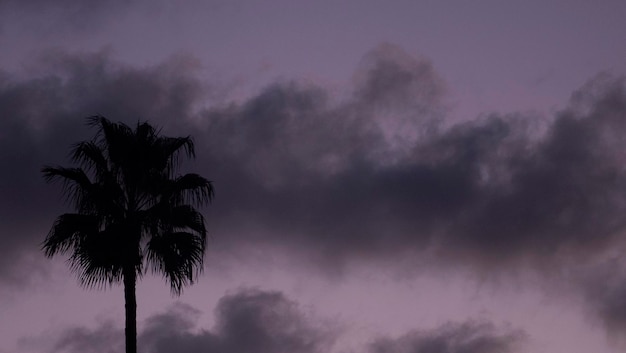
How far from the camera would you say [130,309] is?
33.5m

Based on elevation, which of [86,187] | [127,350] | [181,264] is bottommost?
[127,350]

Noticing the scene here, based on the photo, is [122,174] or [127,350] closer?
[127,350]

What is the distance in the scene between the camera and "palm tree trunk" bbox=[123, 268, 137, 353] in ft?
109

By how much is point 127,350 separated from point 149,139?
6.99 m

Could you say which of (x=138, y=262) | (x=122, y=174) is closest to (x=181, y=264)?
(x=138, y=262)

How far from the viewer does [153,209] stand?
35469 millimetres

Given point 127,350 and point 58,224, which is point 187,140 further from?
point 127,350

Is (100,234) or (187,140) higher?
(187,140)

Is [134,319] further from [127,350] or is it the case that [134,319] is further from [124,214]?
[124,214]

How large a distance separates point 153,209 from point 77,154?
3091 millimetres

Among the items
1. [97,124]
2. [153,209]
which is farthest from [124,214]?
[97,124]

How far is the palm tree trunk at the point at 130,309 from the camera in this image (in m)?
33.1

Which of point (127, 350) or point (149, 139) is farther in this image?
point (149, 139)

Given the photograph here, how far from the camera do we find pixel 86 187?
3556 cm
